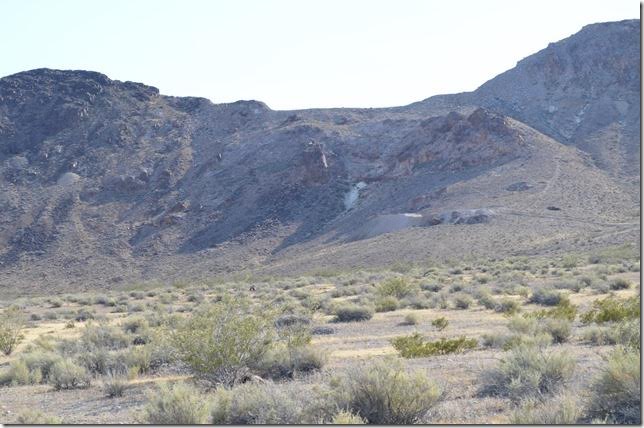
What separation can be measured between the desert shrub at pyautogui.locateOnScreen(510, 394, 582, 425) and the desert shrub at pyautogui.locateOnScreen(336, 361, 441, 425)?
1240mm

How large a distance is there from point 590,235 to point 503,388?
173ft

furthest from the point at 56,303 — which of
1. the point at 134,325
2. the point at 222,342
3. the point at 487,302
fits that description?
the point at 222,342

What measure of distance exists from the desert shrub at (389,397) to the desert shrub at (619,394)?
2049mm

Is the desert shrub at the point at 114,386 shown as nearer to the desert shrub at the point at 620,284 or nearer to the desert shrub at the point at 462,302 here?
the desert shrub at the point at 462,302

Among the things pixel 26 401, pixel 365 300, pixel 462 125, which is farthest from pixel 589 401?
pixel 462 125

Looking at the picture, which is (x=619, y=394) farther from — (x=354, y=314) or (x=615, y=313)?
(x=354, y=314)

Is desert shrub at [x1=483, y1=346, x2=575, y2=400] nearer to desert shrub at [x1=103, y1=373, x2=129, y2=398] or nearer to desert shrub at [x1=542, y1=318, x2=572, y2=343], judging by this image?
desert shrub at [x1=542, y1=318, x2=572, y2=343]

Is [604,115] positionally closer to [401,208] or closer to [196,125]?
[401,208]

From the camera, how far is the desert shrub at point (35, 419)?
10.8 m

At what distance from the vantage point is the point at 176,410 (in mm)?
10070

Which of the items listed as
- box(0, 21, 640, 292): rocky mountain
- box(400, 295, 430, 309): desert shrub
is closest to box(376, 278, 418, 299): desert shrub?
box(400, 295, 430, 309): desert shrub

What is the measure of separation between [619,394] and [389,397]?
2.85 metres

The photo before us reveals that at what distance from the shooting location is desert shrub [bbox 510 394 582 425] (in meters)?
8.70

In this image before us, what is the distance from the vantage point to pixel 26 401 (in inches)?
550
